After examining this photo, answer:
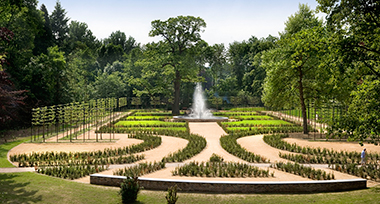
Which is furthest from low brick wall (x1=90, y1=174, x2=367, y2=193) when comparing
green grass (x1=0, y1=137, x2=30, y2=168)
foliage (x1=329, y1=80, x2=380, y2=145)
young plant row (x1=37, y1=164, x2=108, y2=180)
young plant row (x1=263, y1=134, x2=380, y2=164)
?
green grass (x1=0, y1=137, x2=30, y2=168)

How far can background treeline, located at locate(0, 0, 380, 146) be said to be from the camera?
1393 cm

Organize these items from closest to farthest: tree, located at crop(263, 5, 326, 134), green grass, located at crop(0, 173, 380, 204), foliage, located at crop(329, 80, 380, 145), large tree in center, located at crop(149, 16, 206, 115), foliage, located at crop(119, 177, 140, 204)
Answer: foliage, located at crop(119, 177, 140, 204)
green grass, located at crop(0, 173, 380, 204)
foliage, located at crop(329, 80, 380, 145)
tree, located at crop(263, 5, 326, 134)
large tree in center, located at crop(149, 16, 206, 115)

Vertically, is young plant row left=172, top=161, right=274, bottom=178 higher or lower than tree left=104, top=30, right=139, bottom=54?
lower

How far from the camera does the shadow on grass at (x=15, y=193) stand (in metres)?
12.7

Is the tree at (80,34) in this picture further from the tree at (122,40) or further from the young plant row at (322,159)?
the young plant row at (322,159)

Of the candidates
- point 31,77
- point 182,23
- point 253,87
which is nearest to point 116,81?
point 182,23

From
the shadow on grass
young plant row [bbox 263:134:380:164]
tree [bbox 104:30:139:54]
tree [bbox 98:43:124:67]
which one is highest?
tree [bbox 104:30:139:54]

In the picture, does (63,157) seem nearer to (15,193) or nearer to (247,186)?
(15,193)

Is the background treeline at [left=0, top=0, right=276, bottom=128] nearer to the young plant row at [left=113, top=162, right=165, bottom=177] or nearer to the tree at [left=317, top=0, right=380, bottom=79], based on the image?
the young plant row at [left=113, top=162, right=165, bottom=177]

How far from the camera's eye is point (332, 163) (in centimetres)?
2002

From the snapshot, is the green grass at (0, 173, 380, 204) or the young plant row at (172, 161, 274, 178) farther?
the young plant row at (172, 161, 274, 178)

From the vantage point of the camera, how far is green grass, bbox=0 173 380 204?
12.9 m

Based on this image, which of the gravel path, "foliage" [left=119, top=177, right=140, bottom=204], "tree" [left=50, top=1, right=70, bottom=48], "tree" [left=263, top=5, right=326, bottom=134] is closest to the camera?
"foliage" [left=119, top=177, right=140, bottom=204]

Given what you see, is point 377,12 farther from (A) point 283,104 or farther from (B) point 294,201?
(A) point 283,104
